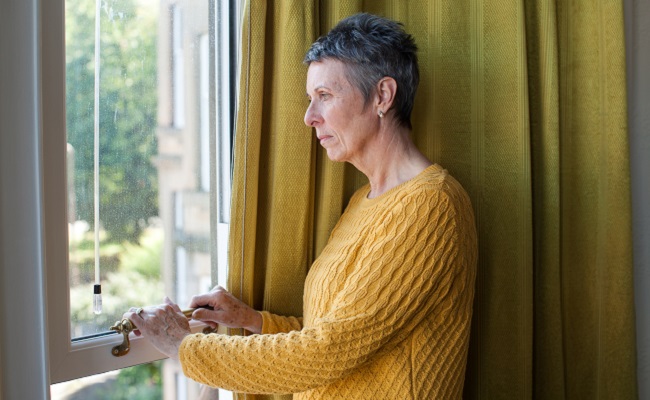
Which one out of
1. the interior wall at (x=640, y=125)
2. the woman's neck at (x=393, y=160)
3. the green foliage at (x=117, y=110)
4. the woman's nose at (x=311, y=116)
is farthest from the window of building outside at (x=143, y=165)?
the interior wall at (x=640, y=125)

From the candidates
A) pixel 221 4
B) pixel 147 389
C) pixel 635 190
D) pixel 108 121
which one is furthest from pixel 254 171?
pixel 635 190

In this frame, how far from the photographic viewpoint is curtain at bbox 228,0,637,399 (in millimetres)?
1379

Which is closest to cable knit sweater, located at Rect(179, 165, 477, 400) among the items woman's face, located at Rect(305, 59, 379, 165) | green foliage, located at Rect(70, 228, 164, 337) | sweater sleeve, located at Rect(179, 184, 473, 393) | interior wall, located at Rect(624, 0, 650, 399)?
sweater sleeve, located at Rect(179, 184, 473, 393)

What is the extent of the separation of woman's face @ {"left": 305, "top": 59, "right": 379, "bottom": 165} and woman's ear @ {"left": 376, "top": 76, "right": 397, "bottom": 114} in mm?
21

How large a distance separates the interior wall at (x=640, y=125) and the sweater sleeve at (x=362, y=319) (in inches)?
22.7

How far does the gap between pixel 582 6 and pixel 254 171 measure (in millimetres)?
872

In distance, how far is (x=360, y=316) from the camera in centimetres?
109

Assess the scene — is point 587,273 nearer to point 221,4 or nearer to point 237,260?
point 237,260

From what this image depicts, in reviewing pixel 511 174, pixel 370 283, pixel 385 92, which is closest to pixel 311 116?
pixel 385 92

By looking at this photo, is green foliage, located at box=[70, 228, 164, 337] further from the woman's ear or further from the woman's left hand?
the woman's ear

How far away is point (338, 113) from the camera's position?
4.19ft

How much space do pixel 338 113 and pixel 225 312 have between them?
515mm

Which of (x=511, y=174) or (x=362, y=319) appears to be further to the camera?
(x=511, y=174)

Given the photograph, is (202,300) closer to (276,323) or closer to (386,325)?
(276,323)
